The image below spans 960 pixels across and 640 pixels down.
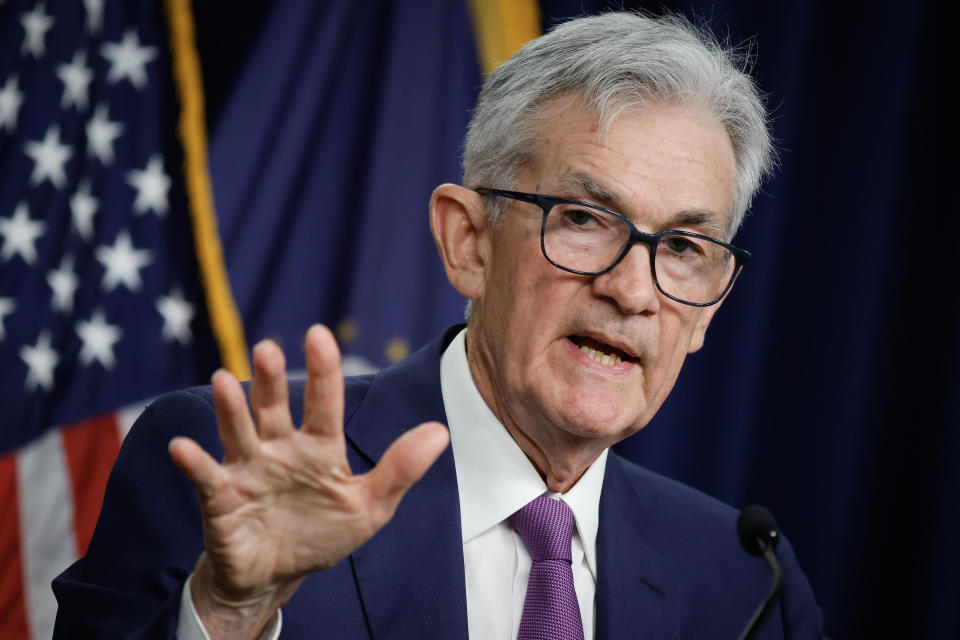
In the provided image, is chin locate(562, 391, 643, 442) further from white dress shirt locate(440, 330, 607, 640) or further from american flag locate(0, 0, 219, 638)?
american flag locate(0, 0, 219, 638)

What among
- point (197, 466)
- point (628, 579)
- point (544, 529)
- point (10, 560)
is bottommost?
point (10, 560)

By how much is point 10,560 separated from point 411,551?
1.78 m

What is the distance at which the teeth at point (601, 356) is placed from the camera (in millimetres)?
1470

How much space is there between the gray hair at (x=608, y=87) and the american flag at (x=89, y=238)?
4.94 feet

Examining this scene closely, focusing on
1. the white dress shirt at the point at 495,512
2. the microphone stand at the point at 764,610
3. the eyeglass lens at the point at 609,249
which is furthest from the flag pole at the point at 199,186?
the microphone stand at the point at 764,610

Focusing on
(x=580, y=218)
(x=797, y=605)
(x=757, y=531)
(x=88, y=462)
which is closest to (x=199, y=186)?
(x=88, y=462)

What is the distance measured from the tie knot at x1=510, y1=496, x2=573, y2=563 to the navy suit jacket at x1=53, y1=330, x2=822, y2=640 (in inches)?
4.5

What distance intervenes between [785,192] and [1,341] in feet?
7.67

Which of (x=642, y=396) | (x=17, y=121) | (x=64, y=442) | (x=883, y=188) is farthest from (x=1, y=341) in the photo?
(x=883, y=188)

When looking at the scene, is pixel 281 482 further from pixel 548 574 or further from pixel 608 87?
pixel 608 87

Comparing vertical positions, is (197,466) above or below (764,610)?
above

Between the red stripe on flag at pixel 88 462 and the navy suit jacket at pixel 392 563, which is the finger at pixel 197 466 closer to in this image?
the navy suit jacket at pixel 392 563

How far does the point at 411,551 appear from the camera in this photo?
4.59 feet

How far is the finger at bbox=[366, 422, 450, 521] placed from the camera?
0.98 meters
